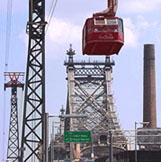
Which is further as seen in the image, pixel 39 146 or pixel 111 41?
pixel 39 146

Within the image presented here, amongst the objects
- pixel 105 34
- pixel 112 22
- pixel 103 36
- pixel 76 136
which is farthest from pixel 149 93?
pixel 103 36

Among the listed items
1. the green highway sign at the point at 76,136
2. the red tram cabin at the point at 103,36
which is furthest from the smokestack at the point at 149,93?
the red tram cabin at the point at 103,36

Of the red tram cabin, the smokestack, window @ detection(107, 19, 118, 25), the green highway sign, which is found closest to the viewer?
the red tram cabin

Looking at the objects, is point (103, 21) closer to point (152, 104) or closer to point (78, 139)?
point (78, 139)

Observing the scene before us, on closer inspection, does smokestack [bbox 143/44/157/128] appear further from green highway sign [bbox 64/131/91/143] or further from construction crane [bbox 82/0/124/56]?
construction crane [bbox 82/0/124/56]

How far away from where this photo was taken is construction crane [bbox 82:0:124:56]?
102 ft

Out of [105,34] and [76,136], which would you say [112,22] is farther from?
[76,136]

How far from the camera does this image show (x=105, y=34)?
3148cm

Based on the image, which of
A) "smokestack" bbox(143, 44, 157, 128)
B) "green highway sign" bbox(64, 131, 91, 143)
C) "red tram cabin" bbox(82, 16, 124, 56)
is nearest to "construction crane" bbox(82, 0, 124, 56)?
"red tram cabin" bbox(82, 16, 124, 56)

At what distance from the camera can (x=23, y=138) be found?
137ft

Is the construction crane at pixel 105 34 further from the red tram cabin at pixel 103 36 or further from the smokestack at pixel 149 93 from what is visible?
the smokestack at pixel 149 93

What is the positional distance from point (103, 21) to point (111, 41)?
1.43 meters

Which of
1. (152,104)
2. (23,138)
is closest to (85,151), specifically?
(152,104)

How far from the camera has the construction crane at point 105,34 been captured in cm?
3100
